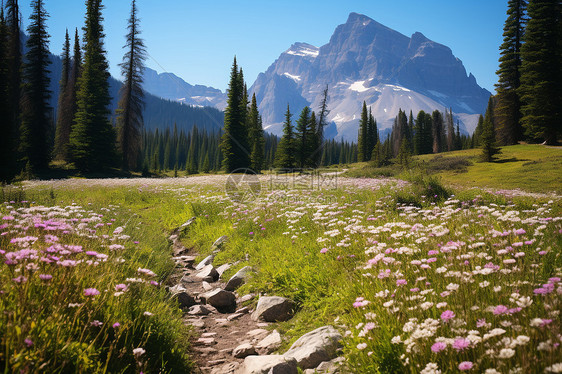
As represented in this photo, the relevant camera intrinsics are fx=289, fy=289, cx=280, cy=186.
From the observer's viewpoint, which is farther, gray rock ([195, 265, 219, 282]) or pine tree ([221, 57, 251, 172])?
pine tree ([221, 57, 251, 172])

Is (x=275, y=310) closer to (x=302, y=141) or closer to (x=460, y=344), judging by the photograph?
(x=460, y=344)

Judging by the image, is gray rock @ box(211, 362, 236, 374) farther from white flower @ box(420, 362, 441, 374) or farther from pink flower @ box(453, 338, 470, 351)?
pink flower @ box(453, 338, 470, 351)

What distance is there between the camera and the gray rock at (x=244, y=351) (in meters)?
3.44

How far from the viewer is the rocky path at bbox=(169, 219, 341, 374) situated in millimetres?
2883

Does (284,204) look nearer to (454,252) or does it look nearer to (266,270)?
(266,270)

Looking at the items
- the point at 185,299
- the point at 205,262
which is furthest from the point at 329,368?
the point at 205,262

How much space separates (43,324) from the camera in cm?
203

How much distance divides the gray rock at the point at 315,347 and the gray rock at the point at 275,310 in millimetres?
968

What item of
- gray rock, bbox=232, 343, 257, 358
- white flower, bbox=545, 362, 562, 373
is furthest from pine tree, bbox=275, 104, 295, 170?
white flower, bbox=545, 362, 562, 373

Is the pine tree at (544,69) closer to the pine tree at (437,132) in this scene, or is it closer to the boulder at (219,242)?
the boulder at (219,242)

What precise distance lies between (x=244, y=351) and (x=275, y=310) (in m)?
0.88

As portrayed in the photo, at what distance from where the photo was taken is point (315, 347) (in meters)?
2.92

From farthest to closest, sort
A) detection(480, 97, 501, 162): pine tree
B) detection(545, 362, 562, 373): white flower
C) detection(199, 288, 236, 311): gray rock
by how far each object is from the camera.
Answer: detection(480, 97, 501, 162): pine tree
detection(199, 288, 236, 311): gray rock
detection(545, 362, 562, 373): white flower

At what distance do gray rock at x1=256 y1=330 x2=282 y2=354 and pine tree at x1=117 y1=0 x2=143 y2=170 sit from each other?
3612 cm
